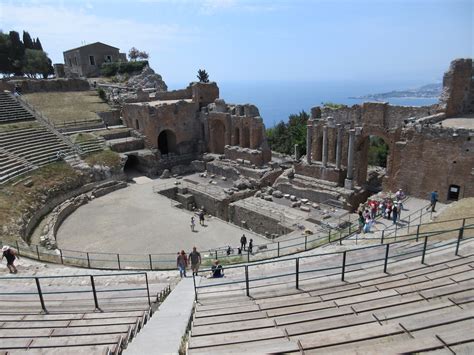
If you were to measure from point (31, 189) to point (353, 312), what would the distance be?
24.8m

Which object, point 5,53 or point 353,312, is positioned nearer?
point 353,312

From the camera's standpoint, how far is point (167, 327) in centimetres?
810

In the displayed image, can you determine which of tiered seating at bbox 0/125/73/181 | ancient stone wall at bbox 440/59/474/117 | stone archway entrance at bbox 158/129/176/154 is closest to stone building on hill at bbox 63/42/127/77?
stone archway entrance at bbox 158/129/176/154

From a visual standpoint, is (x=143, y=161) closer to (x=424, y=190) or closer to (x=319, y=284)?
(x=424, y=190)

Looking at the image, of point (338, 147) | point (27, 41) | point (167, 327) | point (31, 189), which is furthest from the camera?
point (27, 41)

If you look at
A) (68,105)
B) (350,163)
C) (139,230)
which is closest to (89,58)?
(68,105)

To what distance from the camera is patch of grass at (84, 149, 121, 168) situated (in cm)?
3140

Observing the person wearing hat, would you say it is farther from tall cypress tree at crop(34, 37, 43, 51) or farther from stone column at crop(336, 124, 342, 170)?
tall cypress tree at crop(34, 37, 43, 51)

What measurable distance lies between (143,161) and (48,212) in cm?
1167

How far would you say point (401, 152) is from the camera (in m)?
20.8

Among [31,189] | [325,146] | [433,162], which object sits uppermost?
[433,162]

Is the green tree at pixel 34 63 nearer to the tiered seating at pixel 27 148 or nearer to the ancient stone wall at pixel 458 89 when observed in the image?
the tiered seating at pixel 27 148

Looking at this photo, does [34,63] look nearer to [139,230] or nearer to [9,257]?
[139,230]

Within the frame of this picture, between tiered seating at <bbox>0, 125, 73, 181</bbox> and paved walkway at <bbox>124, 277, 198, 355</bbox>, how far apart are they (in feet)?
70.2
